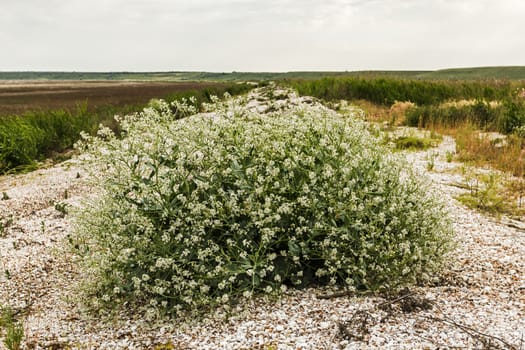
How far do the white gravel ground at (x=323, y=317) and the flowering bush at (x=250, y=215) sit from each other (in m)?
0.21

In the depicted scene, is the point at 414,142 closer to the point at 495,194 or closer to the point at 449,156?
the point at 449,156

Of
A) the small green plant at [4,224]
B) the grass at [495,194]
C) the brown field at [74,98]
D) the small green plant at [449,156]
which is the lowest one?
the small green plant at [4,224]

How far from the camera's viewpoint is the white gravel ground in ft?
11.3

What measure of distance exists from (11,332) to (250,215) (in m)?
1.98

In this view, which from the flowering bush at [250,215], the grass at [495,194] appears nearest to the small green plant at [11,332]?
the flowering bush at [250,215]

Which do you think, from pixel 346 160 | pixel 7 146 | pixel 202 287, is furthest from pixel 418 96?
pixel 202 287

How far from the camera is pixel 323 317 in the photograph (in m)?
3.73

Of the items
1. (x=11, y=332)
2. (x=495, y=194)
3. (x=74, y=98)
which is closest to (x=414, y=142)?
(x=495, y=194)

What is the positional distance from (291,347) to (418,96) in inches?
703

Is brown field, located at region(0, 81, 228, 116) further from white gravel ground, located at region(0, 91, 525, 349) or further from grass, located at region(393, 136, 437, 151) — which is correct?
white gravel ground, located at region(0, 91, 525, 349)

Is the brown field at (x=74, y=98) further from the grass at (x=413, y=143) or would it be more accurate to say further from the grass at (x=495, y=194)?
the grass at (x=495, y=194)

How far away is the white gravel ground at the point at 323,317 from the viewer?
3.43 metres

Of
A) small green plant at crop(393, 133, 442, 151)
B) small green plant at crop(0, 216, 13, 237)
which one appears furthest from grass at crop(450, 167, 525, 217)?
small green plant at crop(0, 216, 13, 237)

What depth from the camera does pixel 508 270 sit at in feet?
15.3
